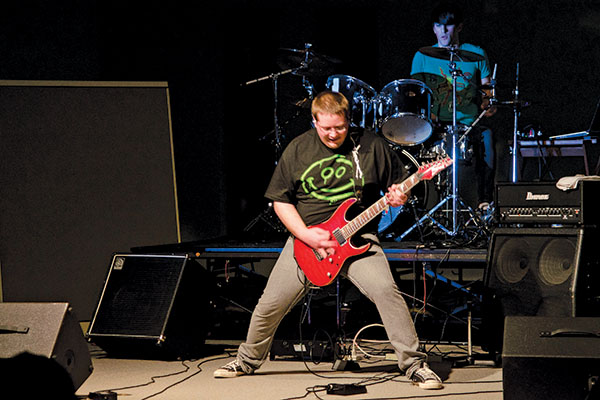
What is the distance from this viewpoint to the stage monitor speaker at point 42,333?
331cm

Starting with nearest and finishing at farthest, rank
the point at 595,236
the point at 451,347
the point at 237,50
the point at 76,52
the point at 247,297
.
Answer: the point at 595,236, the point at 451,347, the point at 247,297, the point at 76,52, the point at 237,50

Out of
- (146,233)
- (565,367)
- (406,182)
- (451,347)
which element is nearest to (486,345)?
(451,347)

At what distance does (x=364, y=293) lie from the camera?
4.19 m

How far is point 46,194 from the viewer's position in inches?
227

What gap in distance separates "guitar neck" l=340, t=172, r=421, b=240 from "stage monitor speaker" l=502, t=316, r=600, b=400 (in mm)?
1395

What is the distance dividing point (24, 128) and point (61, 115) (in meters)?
0.31

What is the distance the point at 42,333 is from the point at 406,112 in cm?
408

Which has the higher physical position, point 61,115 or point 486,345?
point 61,115

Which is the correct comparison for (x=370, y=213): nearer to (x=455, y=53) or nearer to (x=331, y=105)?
(x=331, y=105)

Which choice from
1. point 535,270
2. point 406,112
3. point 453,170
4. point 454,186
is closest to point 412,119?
point 406,112

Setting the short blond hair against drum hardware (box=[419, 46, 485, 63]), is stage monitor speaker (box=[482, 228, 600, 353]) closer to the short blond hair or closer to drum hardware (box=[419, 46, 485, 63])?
the short blond hair

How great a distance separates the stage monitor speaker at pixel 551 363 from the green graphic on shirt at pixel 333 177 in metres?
1.68

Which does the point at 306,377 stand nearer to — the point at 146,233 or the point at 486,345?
the point at 486,345

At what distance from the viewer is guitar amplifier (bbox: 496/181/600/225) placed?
4.39 m
